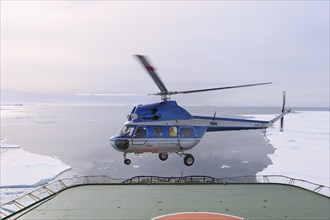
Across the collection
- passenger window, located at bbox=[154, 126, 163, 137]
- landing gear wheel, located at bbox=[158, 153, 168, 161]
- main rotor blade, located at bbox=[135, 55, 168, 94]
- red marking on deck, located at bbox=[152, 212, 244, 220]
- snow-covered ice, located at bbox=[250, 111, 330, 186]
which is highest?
snow-covered ice, located at bbox=[250, 111, 330, 186]

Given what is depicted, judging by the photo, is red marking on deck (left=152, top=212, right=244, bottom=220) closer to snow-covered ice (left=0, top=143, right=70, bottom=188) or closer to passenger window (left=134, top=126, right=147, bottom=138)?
passenger window (left=134, top=126, right=147, bottom=138)

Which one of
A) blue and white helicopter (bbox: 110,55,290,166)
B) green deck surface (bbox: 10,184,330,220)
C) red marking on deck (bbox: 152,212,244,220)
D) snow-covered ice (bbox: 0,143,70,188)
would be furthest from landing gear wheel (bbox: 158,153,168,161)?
snow-covered ice (bbox: 0,143,70,188)

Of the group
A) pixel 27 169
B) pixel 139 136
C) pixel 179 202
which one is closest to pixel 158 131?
pixel 139 136

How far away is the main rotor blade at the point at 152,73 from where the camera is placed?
26.5 feet

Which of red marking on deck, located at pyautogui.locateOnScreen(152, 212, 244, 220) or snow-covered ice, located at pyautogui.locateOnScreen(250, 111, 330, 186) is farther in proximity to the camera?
snow-covered ice, located at pyautogui.locateOnScreen(250, 111, 330, 186)

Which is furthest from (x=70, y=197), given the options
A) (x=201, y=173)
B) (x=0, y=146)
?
(x=0, y=146)

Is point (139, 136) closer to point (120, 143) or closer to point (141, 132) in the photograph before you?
point (141, 132)

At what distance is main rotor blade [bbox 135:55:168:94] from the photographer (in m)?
8.09

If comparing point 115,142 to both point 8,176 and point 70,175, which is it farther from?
point 8,176

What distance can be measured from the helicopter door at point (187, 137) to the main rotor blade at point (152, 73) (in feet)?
6.23

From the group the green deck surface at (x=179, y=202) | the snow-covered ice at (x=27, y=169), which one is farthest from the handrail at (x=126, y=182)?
the snow-covered ice at (x=27, y=169)

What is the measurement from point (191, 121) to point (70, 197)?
7989 mm

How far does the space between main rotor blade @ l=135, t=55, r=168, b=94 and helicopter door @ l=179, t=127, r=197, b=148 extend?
6.23ft

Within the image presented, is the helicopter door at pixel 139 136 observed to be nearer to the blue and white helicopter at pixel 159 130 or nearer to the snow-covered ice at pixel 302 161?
the blue and white helicopter at pixel 159 130
